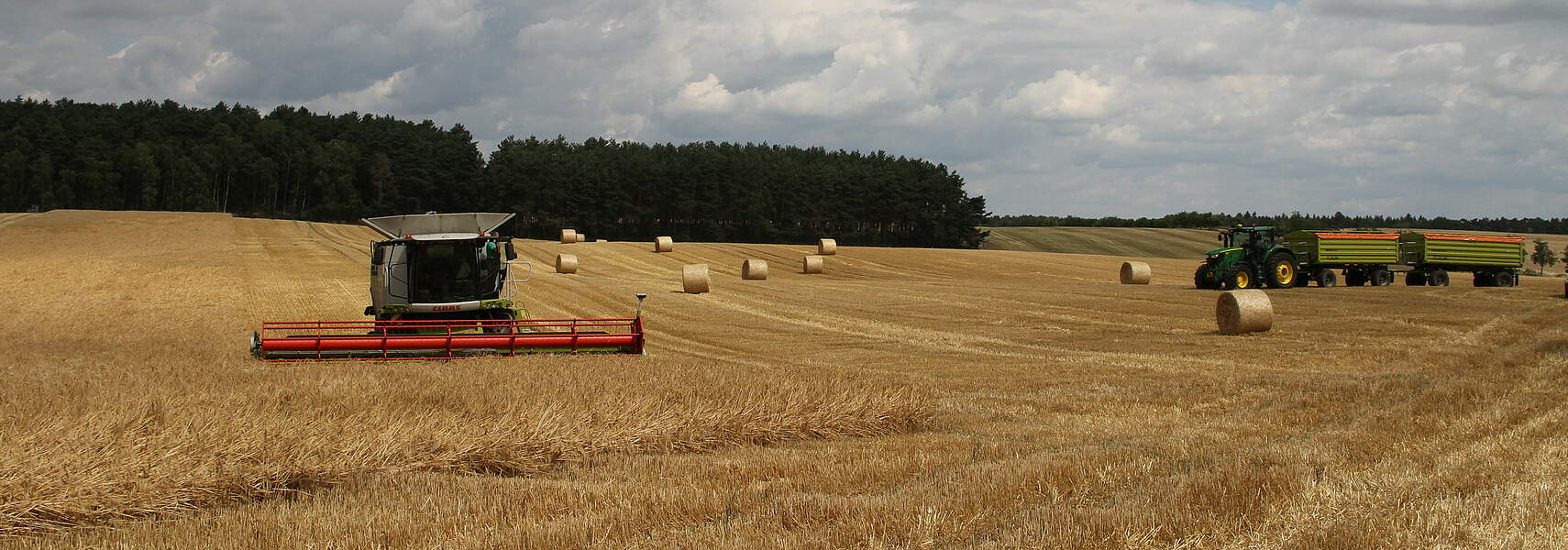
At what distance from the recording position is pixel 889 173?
86750mm

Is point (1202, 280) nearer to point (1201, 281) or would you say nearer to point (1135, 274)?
point (1201, 281)

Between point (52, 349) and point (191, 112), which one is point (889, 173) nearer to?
point (191, 112)

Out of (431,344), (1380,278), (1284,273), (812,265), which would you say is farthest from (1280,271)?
(431,344)

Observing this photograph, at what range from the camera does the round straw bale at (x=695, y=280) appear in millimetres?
27141

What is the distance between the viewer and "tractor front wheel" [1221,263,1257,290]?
2880 centimetres

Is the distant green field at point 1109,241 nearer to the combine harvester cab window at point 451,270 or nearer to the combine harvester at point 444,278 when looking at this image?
the combine harvester at point 444,278

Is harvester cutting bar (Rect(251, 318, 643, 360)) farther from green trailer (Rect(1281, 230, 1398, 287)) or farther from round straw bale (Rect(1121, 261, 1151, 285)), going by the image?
green trailer (Rect(1281, 230, 1398, 287))

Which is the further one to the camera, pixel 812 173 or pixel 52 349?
pixel 812 173

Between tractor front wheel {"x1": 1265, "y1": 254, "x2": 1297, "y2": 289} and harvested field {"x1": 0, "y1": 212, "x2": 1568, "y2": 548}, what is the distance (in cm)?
1153

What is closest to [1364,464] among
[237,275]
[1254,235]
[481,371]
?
[481,371]

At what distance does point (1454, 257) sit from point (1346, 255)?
3.69 metres

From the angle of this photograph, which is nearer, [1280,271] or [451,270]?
[451,270]

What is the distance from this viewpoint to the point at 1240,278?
94.4ft

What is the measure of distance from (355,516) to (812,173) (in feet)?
275
